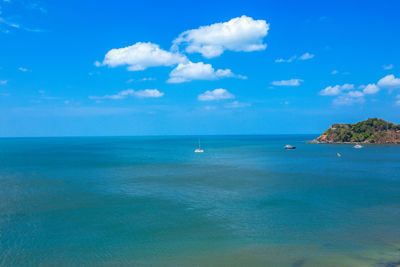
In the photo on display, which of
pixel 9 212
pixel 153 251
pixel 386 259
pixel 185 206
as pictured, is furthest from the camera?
pixel 185 206

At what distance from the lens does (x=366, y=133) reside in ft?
590

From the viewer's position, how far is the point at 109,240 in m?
24.8

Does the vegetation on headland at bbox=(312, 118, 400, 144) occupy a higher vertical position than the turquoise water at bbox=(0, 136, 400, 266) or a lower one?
higher

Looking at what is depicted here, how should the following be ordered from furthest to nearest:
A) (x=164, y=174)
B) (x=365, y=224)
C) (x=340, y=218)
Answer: (x=164, y=174), (x=340, y=218), (x=365, y=224)

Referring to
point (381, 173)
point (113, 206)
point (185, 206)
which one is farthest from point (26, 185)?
point (381, 173)

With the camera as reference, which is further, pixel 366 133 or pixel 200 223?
A: pixel 366 133

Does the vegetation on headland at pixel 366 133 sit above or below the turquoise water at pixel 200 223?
above

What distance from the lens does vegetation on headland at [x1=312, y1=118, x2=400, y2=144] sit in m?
173

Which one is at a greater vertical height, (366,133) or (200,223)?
(366,133)

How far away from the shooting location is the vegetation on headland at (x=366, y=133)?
173 m

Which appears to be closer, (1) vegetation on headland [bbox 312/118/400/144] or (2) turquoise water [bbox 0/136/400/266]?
(2) turquoise water [bbox 0/136/400/266]

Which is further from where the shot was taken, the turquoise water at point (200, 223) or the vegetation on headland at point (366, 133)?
the vegetation on headland at point (366, 133)

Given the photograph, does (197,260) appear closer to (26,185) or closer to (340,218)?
(340,218)

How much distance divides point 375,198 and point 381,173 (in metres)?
28.9
